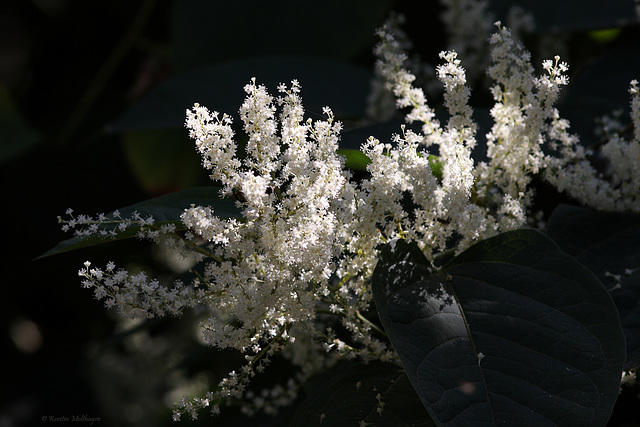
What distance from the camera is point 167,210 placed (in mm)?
602

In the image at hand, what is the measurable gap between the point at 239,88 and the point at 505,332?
0.76 meters

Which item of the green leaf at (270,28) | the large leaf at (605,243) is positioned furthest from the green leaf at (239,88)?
the large leaf at (605,243)

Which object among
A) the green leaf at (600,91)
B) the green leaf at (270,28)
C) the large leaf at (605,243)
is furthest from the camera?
the green leaf at (270,28)

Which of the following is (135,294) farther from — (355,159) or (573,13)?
(573,13)

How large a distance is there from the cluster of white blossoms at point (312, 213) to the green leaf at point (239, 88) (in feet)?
1.52

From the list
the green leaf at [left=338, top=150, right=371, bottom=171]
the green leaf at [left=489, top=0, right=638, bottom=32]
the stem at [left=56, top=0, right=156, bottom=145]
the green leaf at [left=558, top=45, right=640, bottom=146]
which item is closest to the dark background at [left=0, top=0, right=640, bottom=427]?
the stem at [left=56, top=0, right=156, bottom=145]

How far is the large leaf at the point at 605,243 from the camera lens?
2.25ft

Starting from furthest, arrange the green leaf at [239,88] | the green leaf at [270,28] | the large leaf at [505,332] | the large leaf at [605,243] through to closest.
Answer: the green leaf at [270,28], the green leaf at [239,88], the large leaf at [605,243], the large leaf at [505,332]

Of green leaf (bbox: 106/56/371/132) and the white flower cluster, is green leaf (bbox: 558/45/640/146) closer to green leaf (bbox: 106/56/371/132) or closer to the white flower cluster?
green leaf (bbox: 106/56/371/132)

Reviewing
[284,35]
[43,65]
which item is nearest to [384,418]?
[284,35]

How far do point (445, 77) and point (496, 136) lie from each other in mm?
89

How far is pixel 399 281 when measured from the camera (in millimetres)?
585

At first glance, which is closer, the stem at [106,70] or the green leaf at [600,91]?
the green leaf at [600,91]

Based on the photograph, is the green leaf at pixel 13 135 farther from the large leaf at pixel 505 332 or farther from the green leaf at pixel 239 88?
the large leaf at pixel 505 332
